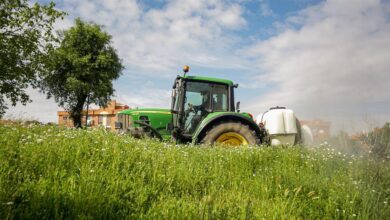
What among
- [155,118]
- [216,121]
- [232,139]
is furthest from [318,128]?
[155,118]

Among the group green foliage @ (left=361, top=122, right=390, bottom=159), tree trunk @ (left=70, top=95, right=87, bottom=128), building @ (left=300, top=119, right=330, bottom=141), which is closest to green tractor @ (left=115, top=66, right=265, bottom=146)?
building @ (left=300, top=119, right=330, bottom=141)

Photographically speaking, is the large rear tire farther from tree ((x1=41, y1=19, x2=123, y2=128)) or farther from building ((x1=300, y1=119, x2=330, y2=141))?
tree ((x1=41, y1=19, x2=123, y2=128))

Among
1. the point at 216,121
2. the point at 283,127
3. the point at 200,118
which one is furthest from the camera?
the point at 200,118

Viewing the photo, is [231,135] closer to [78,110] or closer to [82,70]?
[82,70]

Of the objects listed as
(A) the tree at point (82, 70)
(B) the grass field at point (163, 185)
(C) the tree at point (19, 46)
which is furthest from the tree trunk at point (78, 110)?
(B) the grass field at point (163, 185)

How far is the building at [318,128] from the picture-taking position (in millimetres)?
9156

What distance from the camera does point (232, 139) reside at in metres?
8.33

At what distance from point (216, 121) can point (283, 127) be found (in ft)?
6.25

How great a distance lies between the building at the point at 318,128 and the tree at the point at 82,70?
81.2ft

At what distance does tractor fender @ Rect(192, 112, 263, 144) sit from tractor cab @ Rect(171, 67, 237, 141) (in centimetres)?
40

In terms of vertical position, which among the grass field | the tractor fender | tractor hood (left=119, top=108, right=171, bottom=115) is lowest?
the grass field

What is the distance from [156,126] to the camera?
9.08m

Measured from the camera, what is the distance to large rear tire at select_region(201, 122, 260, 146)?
316 inches

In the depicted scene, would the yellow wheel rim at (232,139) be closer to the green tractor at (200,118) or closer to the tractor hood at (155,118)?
the green tractor at (200,118)
